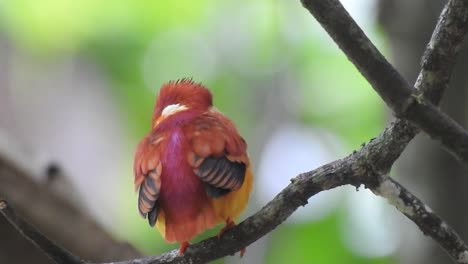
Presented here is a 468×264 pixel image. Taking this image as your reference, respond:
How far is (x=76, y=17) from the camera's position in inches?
186

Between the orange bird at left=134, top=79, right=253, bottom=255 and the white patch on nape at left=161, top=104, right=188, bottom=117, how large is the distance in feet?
0.40

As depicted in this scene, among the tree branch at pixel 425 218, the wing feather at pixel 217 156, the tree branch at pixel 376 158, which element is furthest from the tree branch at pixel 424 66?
the wing feather at pixel 217 156

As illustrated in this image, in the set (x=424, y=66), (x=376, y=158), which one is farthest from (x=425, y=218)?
(x=424, y=66)

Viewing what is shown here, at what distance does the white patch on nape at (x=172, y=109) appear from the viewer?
1.92m

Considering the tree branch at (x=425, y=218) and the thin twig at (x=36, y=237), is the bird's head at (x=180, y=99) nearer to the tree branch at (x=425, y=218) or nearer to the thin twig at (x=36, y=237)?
the thin twig at (x=36, y=237)

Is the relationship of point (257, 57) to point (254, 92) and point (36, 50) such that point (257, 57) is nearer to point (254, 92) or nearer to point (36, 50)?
point (254, 92)

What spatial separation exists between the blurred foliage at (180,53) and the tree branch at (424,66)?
2870mm

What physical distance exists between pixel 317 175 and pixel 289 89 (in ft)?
6.93

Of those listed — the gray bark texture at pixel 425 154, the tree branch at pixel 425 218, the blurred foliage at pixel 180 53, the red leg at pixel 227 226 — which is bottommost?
the tree branch at pixel 425 218

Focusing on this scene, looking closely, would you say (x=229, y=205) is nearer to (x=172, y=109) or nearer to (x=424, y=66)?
(x=172, y=109)

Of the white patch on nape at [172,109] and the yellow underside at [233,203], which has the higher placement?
the white patch on nape at [172,109]

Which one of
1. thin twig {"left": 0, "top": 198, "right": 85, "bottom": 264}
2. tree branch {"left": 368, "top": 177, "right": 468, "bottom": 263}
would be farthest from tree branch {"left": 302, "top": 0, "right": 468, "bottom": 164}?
thin twig {"left": 0, "top": 198, "right": 85, "bottom": 264}

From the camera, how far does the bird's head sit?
1.94m

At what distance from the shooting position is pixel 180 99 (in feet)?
6.43
